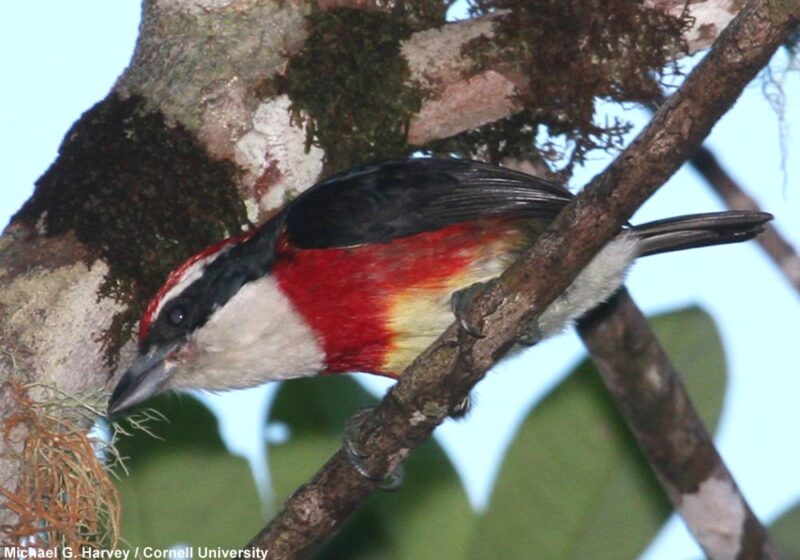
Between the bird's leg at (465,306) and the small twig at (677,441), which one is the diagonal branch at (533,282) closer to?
the bird's leg at (465,306)

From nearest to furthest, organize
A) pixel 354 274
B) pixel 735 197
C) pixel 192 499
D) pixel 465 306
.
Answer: pixel 465 306 → pixel 192 499 → pixel 354 274 → pixel 735 197

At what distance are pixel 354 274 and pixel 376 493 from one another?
74cm

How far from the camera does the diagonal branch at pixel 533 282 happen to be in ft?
8.91

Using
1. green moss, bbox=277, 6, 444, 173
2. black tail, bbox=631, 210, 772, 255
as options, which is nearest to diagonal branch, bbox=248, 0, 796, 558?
black tail, bbox=631, 210, 772, 255

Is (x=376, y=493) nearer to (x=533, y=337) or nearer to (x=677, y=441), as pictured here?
(x=533, y=337)

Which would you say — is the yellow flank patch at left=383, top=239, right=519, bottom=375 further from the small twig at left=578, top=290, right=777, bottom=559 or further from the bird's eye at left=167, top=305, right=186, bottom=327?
the small twig at left=578, top=290, right=777, bottom=559

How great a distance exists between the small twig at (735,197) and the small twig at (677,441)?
2.44 ft

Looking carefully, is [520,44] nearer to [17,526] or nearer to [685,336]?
[685,336]

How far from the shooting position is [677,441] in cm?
434

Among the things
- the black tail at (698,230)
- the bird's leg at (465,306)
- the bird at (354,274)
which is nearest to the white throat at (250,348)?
the bird at (354,274)

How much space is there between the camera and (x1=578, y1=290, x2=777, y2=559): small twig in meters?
4.26

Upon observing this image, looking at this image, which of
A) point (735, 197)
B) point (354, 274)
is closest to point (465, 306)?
point (354, 274)

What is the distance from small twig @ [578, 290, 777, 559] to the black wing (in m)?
0.81

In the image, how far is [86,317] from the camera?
138 inches
